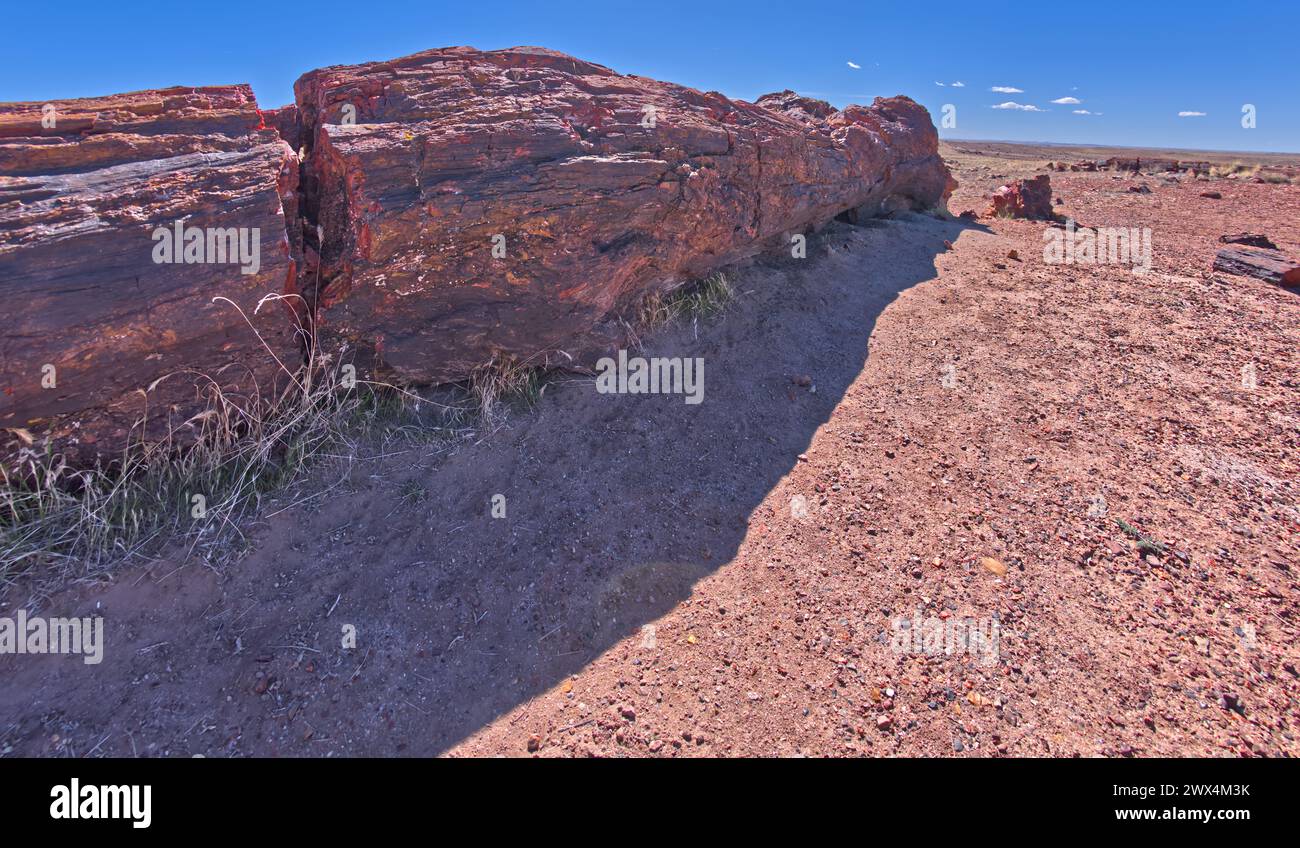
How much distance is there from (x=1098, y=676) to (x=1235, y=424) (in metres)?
3.71

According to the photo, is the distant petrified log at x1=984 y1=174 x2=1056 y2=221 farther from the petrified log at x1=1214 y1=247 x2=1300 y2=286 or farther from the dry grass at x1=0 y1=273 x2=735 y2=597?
the dry grass at x1=0 y1=273 x2=735 y2=597

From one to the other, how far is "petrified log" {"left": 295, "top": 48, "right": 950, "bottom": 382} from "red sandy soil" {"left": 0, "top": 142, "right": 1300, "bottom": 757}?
727 millimetres

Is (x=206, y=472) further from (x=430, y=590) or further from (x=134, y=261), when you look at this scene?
(x=430, y=590)

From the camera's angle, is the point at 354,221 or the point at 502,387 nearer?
the point at 354,221

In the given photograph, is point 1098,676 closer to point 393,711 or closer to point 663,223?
point 393,711

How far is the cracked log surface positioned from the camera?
10.6 feet

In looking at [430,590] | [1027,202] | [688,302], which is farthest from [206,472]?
[1027,202]

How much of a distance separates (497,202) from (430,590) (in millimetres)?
2882

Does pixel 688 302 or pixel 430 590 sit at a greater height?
pixel 688 302

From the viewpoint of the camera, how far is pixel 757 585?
3457 mm

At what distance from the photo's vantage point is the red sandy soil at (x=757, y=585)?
264 cm

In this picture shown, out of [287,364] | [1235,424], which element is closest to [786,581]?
[287,364]

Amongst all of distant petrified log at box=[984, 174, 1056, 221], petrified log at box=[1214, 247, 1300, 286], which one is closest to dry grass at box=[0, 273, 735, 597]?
petrified log at box=[1214, 247, 1300, 286]

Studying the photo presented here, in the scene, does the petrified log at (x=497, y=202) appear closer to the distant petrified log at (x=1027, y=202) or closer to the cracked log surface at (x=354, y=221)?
the cracked log surface at (x=354, y=221)
